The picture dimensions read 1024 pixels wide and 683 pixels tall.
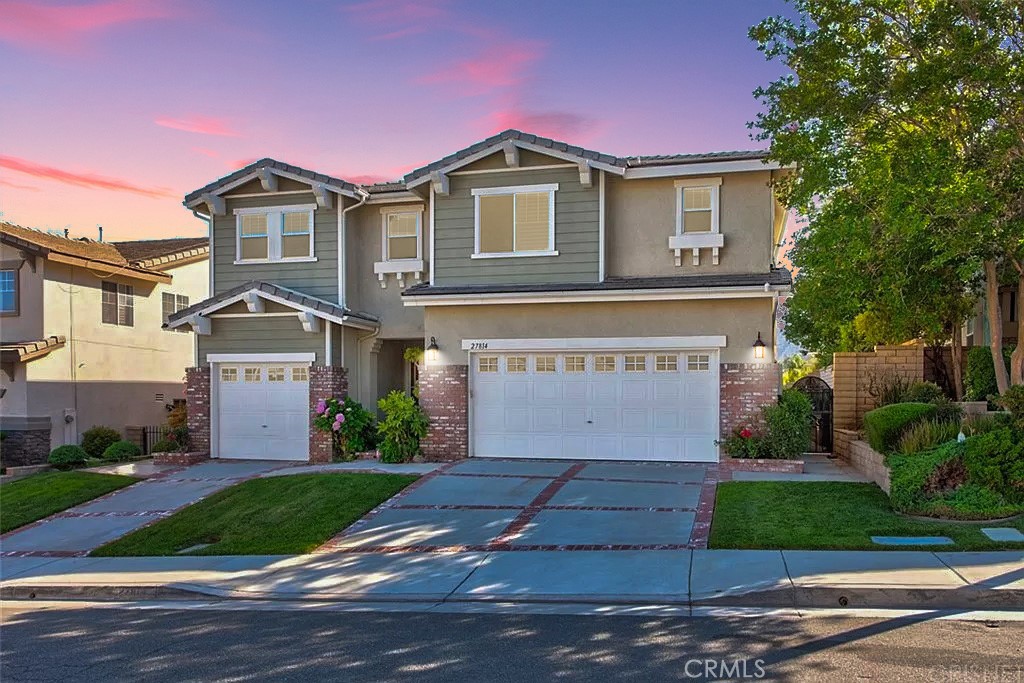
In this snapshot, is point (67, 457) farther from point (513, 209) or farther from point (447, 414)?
point (513, 209)

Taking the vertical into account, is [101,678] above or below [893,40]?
below

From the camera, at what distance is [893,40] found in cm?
1541

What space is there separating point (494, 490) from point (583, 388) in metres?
3.96

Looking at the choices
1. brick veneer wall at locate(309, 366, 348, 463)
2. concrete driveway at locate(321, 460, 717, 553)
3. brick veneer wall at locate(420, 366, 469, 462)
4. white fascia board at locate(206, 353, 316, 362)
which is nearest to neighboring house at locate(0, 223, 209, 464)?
white fascia board at locate(206, 353, 316, 362)

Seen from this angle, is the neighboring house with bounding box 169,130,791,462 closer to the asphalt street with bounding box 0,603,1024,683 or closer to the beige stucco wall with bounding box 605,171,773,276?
the beige stucco wall with bounding box 605,171,773,276

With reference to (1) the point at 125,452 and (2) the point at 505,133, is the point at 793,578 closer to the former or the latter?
(2) the point at 505,133

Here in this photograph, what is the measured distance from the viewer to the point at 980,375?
63.4 feet

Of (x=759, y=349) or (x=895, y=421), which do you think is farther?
(x=759, y=349)

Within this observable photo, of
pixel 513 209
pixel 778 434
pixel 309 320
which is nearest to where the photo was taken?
pixel 778 434

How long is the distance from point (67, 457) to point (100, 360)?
570cm

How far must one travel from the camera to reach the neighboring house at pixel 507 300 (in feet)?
55.7

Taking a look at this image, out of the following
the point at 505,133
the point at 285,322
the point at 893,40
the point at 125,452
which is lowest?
the point at 125,452

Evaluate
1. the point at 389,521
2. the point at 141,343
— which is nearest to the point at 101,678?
the point at 389,521

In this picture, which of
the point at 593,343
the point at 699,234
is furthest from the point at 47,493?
the point at 699,234
